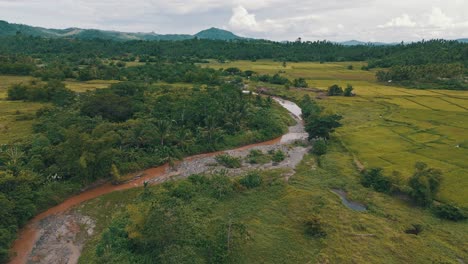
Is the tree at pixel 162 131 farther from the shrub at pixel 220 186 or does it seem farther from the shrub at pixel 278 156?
the shrub at pixel 278 156

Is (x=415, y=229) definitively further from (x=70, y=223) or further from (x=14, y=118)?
(x=14, y=118)

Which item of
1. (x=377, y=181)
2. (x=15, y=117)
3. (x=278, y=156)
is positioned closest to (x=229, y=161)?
(x=278, y=156)

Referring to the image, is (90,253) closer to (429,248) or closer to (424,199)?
(429,248)

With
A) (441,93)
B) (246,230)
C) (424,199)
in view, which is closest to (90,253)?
(246,230)

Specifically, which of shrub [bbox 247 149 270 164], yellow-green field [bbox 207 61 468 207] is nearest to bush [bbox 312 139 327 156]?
yellow-green field [bbox 207 61 468 207]

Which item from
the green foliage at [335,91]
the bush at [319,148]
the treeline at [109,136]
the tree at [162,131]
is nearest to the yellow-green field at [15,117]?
the treeline at [109,136]
